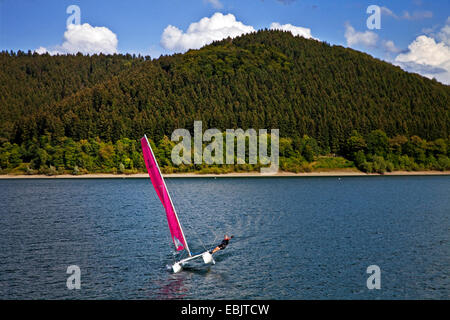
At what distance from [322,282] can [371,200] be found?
55514mm

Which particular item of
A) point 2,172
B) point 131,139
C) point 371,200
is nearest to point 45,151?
point 2,172

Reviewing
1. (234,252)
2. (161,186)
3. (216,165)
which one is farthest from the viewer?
(216,165)

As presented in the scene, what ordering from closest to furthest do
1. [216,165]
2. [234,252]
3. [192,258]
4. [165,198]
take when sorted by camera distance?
[165,198] < [192,258] < [234,252] < [216,165]

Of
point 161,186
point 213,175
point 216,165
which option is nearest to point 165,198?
point 161,186

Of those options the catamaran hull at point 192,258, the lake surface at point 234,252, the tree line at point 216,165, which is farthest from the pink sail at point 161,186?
the tree line at point 216,165

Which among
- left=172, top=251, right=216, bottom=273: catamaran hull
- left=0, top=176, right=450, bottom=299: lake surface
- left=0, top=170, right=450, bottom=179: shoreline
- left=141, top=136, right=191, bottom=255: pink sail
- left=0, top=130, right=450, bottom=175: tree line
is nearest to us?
left=0, top=176, right=450, bottom=299: lake surface

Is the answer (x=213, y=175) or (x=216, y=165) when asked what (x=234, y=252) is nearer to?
(x=213, y=175)

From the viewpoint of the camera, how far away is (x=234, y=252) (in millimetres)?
37531

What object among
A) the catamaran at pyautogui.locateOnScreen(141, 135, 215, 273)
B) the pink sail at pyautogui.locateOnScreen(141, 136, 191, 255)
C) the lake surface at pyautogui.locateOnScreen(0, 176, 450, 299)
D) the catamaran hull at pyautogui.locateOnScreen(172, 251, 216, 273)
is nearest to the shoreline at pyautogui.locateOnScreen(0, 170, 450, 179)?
the lake surface at pyautogui.locateOnScreen(0, 176, 450, 299)

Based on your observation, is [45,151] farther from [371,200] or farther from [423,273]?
[423,273]

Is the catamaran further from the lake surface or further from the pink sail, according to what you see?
the lake surface

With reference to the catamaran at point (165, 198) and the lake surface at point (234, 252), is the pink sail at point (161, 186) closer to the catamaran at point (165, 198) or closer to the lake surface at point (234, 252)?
the catamaran at point (165, 198)

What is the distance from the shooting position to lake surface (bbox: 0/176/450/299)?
2756 centimetres

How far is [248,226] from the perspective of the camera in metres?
50.5
